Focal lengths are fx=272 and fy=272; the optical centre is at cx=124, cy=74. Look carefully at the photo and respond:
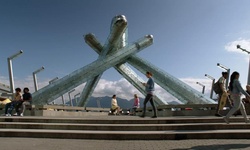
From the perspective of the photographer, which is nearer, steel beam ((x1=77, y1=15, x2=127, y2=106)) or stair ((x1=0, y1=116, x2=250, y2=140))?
stair ((x1=0, y1=116, x2=250, y2=140))

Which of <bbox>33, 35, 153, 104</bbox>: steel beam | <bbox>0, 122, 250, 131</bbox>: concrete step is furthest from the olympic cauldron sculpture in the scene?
<bbox>0, 122, 250, 131</bbox>: concrete step

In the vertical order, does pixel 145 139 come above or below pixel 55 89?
below

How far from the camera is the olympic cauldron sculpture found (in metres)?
34.6

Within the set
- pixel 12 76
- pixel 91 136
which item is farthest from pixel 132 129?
pixel 12 76

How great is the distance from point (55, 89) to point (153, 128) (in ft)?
91.7

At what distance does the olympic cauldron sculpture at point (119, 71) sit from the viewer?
113ft

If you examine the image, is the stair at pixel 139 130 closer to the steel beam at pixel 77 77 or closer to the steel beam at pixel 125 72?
the steel beam at pixel 77 77

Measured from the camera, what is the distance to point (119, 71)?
130 ft

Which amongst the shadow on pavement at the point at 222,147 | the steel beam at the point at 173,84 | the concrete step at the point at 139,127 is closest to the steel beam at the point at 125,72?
the steel beam at the point at 173,84

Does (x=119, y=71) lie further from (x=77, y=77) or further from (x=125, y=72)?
(x=77, y=77)

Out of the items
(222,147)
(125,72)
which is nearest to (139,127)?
(222,147)

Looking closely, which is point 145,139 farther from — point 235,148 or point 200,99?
point 200,99

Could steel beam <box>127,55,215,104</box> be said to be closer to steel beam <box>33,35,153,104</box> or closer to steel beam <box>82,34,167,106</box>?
steel beam <box>82,34,167,106</box>

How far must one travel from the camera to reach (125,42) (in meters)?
41.2
